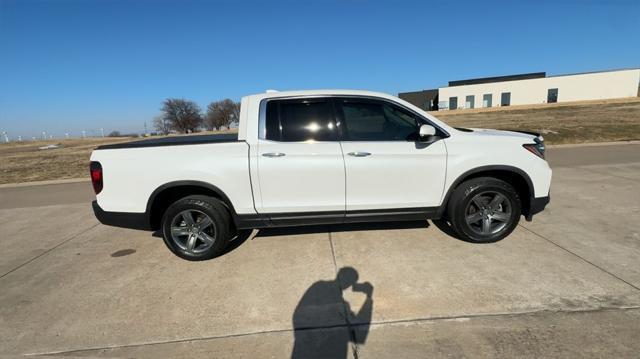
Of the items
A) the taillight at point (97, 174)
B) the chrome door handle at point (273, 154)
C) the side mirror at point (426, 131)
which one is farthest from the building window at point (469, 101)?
the taillight at point (97, 174)

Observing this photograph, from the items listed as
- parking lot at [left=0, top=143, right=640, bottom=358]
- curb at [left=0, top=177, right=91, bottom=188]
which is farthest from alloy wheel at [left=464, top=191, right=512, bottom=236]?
curb at [left=0, top=177, right=91, bottom=188]

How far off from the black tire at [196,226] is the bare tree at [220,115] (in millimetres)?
72364

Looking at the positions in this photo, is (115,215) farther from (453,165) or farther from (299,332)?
(453,165)

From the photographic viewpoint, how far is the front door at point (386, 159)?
12.7ft

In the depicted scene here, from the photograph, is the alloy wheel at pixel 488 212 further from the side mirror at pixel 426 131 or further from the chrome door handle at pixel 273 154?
the chrome door handle at pixel 273 154

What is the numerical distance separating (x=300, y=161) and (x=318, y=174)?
0.25 metres

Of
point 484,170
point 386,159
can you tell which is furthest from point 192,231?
point 484,170

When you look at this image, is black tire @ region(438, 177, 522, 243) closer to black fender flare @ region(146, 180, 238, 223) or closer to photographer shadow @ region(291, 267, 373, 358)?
photographer shadow @ region(291, 267, 373, 358)

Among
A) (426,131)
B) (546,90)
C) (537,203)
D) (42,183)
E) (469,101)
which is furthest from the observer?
(469,101)

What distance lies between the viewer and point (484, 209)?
4195mm

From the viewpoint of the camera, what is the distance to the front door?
388 cm

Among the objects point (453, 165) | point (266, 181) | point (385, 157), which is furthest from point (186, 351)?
point (453, 165)

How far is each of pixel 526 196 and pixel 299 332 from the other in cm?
328

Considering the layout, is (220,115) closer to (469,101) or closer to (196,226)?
(469,101)
